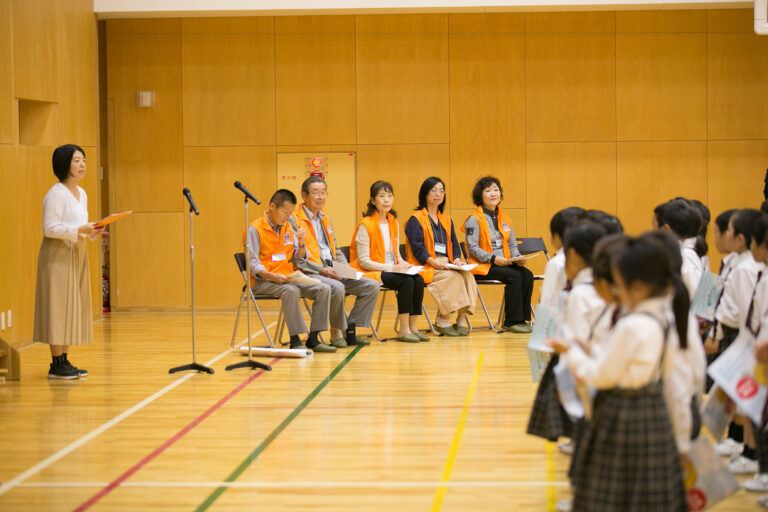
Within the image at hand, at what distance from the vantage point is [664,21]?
32.8 ft

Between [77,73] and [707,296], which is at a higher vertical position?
[77,73]

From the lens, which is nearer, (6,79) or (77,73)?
(6,79)

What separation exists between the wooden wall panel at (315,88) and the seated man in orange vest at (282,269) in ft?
10.2

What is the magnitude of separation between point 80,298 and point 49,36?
3.34 metres

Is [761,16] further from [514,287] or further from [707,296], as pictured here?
[707,296]

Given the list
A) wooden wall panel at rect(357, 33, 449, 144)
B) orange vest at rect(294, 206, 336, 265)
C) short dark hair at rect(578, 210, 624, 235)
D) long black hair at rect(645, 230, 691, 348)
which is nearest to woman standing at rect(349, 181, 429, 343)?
orange vest at rect(294, 206, 336, 265)

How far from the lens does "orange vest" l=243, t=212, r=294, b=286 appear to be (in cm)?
722

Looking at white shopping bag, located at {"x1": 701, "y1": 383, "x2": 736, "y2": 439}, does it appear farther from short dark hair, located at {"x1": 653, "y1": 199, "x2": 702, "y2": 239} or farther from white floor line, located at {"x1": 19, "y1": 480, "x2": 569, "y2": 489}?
short dark hair, located at {"x1": 653, "y1": 199, "x2": 702, "y2": 239}

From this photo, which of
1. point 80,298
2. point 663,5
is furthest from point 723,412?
point 663,5

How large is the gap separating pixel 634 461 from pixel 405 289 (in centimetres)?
530

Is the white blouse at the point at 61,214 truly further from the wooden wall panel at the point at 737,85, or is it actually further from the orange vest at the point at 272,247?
the wooden wall panel at the point at 737,85

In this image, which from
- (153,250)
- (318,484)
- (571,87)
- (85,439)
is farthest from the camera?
(153,250)

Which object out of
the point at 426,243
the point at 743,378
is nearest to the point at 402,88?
the point at 426,243

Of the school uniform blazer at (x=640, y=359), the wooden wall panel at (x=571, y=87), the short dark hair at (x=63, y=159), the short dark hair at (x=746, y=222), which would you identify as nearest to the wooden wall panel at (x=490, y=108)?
the wooden wall panel at (x=571, y=87)
